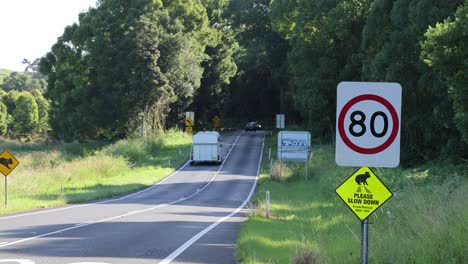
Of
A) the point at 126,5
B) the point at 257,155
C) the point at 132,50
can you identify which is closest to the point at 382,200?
the point at 257,155

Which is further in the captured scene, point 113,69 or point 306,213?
point 113,69

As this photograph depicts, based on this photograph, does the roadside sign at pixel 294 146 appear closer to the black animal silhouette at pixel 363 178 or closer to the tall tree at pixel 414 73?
the tall tree at pixel 414 73

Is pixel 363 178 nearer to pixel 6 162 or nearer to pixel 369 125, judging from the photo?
pixel 369 125

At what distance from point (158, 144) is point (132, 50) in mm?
9643

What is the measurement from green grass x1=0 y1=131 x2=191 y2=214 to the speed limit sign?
1790 cm

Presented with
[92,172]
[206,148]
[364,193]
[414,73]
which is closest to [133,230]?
[364,193]

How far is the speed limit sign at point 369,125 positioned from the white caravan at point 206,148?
4299 cm

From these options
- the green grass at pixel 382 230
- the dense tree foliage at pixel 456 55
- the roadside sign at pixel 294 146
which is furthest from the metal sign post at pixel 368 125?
the roadside sign at pixel 294 146

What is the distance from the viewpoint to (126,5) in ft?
209

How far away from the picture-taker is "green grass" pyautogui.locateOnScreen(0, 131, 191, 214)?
28031 millimetres

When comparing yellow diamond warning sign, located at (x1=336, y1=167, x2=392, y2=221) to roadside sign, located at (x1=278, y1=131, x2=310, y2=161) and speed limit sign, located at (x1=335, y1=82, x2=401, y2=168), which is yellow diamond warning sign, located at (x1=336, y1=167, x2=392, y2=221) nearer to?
speed limit sign, located at (x1=335, y1=82, x2=401, y2=168)

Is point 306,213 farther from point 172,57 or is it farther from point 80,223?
point 172,57

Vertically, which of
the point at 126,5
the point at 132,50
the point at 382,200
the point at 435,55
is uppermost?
the point at 126,5

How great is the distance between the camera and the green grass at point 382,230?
328 inches
